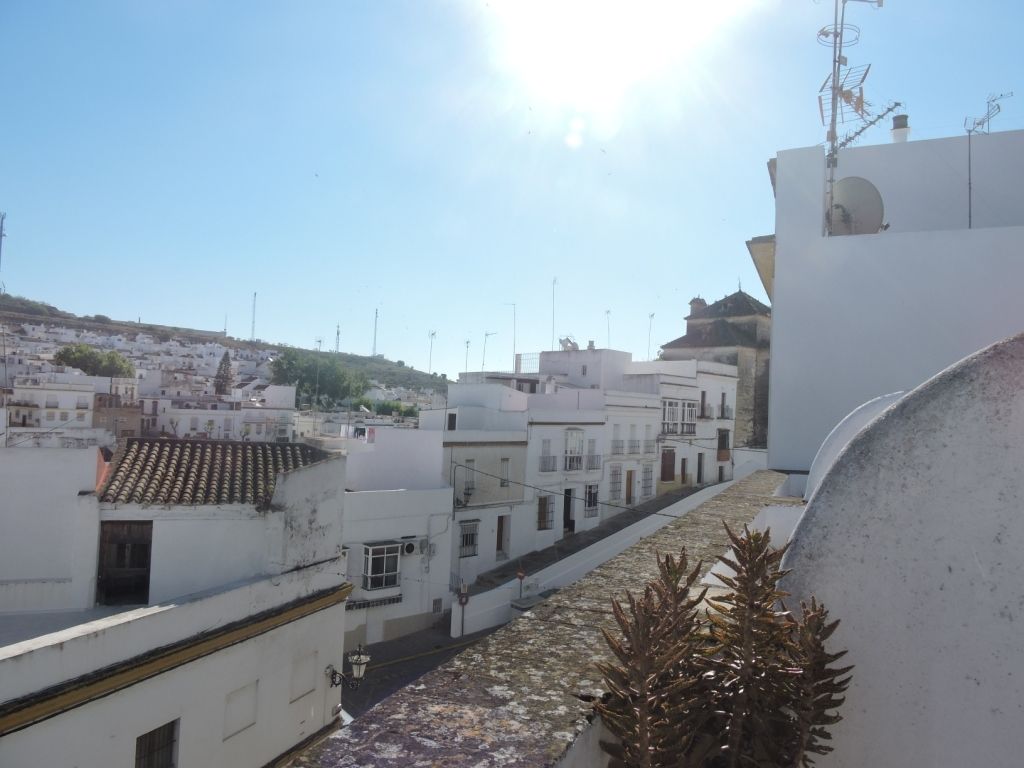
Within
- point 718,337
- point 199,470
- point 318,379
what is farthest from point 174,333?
point 199,470

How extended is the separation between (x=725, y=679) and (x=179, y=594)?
8.85 metres

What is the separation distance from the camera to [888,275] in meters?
7.72

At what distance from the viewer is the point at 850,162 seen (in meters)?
9.20

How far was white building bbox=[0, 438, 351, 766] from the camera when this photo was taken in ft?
22.2

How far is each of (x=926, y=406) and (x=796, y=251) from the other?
697 cm

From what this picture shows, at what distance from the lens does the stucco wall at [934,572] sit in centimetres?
203

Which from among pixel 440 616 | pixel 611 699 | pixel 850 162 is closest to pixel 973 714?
pixel 611 699

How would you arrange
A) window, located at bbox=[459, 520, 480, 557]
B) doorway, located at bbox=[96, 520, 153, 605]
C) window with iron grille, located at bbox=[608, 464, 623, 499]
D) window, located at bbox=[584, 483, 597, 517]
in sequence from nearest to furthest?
doorway, located at bbox=[96, 520, 153, 605], window, located at bbox=[459, 520, 480, 557], window, located at bbox=[584, 483, 597, 517], window with iron grille, located at bbox=[608, 464, 623, 499]

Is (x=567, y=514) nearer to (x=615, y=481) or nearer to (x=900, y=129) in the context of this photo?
(x=615, y=481)

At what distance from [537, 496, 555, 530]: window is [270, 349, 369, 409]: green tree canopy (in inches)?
1349

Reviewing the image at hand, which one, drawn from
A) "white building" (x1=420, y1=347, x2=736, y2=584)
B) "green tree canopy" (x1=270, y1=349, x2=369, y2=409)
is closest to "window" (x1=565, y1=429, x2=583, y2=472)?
"white building" (x1=420, y1=347, x2=736, y2=584)

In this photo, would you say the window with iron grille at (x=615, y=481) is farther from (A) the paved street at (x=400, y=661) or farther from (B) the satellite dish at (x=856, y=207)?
(B) the satellite dish at (x=856, y=207)

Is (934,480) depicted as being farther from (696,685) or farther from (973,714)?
(696,685)

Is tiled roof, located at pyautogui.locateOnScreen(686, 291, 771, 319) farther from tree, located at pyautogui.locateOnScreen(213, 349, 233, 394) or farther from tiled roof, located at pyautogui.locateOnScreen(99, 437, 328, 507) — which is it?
tree, located at pyautogui.locateOnScreen(213, 349, 233, 394)
